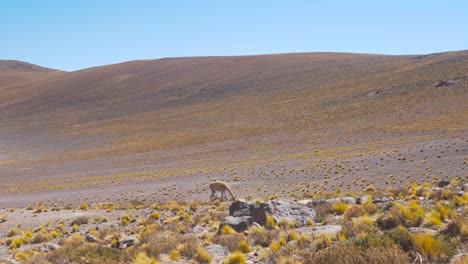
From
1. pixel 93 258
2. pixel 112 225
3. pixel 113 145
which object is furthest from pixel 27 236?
pixel 113 145

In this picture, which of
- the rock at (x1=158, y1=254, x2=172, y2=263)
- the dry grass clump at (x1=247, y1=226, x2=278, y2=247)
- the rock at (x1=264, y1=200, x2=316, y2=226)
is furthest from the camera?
the rock at (x1=264, y1=200, x2=316, y2=226)

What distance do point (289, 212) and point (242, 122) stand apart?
54.4 m

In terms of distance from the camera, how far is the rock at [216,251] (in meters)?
8.81

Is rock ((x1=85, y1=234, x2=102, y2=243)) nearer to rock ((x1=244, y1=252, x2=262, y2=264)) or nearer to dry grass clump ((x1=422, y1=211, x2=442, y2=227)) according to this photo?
rock ((x1=244, y1=252, x2=262, y2=264))

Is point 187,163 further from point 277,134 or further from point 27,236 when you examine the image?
point 27,236

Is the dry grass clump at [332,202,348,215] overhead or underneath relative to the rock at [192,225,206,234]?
overhead

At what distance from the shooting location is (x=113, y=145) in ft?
200

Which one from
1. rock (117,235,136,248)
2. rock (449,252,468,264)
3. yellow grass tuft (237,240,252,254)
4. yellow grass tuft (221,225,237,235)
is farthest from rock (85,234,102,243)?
rock (449,252,468,264)

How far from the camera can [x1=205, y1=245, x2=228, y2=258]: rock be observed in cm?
881

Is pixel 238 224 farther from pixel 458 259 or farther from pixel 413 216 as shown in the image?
pixel 458 259

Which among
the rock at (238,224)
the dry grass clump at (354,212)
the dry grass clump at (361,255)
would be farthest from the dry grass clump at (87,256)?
the dry grass clump at (354,212)

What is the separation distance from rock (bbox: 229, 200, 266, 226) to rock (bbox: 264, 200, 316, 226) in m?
0.21

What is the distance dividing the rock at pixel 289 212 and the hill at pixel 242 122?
13.4 m

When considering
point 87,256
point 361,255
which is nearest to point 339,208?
point 361,255
